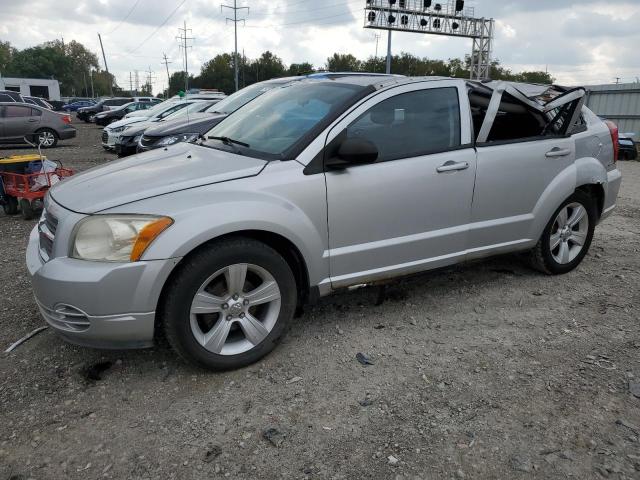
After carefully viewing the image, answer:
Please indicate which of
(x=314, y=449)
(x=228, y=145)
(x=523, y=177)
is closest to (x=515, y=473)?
(x=314, y=449)

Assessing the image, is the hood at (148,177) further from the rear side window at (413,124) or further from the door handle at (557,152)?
Answer: the door handle at (557,152)

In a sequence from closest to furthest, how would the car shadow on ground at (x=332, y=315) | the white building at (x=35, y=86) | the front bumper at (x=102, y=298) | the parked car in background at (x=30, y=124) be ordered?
the front bumper at (x=102, y=298), the car shadow on ground at (x=332, y=315), the parked car in background at (x=30, y=124), the white building at (x=35, y=86)

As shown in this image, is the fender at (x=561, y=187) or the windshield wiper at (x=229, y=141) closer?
the windshield wiper at (x=229, y=141)

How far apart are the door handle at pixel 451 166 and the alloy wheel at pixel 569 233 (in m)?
1.25

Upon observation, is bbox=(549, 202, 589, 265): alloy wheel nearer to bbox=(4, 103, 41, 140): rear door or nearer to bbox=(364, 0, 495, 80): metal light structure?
bbox=(4, 103, 41, 140): rear door

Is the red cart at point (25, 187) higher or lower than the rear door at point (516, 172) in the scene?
lower

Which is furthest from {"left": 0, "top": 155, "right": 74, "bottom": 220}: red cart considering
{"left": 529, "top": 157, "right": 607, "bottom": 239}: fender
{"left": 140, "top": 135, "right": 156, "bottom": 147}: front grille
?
{"left": 529, "top": 157, "right": 607, "bottom": 239}: fender

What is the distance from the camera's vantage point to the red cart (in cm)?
670

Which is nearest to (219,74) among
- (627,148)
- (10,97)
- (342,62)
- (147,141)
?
(342,62)

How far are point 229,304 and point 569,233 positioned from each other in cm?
319

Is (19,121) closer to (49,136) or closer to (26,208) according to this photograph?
(49,136)

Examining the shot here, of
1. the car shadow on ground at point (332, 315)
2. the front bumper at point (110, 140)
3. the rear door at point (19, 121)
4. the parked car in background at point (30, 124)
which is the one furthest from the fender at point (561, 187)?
the rear door at point (19, 121)

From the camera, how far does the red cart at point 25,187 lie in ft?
22.0

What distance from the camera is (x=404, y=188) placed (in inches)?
136
